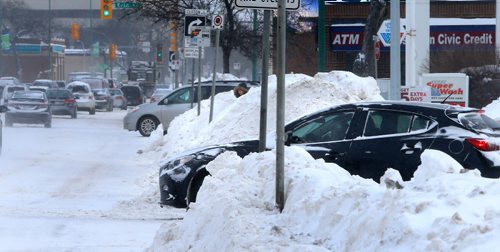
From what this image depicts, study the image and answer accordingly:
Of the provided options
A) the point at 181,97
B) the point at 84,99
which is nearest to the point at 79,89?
the point at 84,99

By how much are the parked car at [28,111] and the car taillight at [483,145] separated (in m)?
27.2

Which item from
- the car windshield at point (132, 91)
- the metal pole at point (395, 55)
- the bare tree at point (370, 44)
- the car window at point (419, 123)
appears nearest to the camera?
the car window at point (419, 123)

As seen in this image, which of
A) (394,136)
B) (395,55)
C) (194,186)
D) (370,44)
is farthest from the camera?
(370,44)

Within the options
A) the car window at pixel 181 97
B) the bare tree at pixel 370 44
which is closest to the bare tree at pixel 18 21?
the car window at pixel 181 97

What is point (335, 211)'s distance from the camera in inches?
282

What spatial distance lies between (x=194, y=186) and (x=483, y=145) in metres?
3.61

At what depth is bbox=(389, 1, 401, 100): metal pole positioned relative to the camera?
59.5ft

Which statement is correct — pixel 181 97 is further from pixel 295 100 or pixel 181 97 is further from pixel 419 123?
pixel 419 123

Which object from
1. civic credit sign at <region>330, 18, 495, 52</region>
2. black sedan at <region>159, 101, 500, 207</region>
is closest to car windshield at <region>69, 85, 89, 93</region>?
civic credit sign at <region>330, 18, 495, 52</region>

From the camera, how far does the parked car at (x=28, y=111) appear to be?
36.6m

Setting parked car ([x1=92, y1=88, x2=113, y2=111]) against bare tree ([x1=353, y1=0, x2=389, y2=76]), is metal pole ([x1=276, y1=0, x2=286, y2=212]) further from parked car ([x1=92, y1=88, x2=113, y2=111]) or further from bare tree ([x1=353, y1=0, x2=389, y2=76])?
parked car ([x1=92, y1=88, x2=113, y2=111])

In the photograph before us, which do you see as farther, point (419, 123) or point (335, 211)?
point (419, 123)

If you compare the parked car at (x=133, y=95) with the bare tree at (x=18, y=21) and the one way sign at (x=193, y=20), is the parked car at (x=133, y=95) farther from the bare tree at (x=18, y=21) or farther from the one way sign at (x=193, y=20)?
the one way sign at (x=193, y=20)

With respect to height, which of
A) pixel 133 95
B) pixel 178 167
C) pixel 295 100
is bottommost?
pixel 178 167
